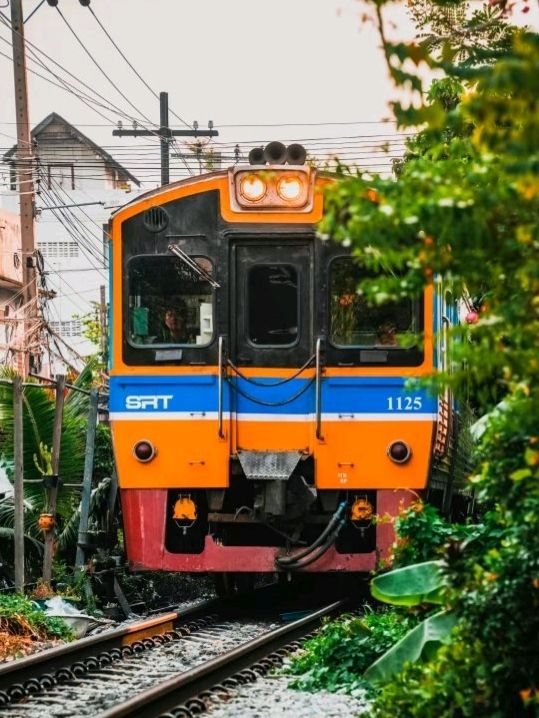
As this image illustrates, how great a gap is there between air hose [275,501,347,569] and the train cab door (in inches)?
22.7

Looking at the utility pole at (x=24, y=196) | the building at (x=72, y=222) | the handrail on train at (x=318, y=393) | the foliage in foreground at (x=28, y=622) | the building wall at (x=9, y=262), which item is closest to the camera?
the foliage in foreground at (x=28, y=622)

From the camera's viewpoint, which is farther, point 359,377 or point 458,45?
point 359,377

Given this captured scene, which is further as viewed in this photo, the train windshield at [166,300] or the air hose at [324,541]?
the train windshield at [166,300]

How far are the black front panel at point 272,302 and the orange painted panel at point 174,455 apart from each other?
647 mm

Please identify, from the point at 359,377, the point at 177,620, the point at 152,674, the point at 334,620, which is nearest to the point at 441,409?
the point at 359,377

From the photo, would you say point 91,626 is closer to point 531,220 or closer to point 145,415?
point 145,415

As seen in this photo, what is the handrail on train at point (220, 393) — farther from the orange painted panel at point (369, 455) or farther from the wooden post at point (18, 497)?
the wooden post at point (18, 497)

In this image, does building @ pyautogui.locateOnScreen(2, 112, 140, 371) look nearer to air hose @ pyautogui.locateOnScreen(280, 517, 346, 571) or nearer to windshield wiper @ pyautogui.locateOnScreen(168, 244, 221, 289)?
windshield wiper @ pyautogui.locateOnScreen(168, 244, 221, 289)

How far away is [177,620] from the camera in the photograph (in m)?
11.0

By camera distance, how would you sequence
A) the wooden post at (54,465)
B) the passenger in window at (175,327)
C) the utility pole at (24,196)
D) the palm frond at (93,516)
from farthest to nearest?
the utility pole at (24,196) → the palm frond at (93,516) → the wooden post at (54,465) → the passenger in window at (175,327)

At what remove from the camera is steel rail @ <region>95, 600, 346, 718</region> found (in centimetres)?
697

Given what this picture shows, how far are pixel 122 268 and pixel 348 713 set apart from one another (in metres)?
5.22

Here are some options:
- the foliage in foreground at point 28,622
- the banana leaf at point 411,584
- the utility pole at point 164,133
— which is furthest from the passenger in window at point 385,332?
the utility pole at point 164,133

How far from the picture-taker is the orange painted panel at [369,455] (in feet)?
36.3
